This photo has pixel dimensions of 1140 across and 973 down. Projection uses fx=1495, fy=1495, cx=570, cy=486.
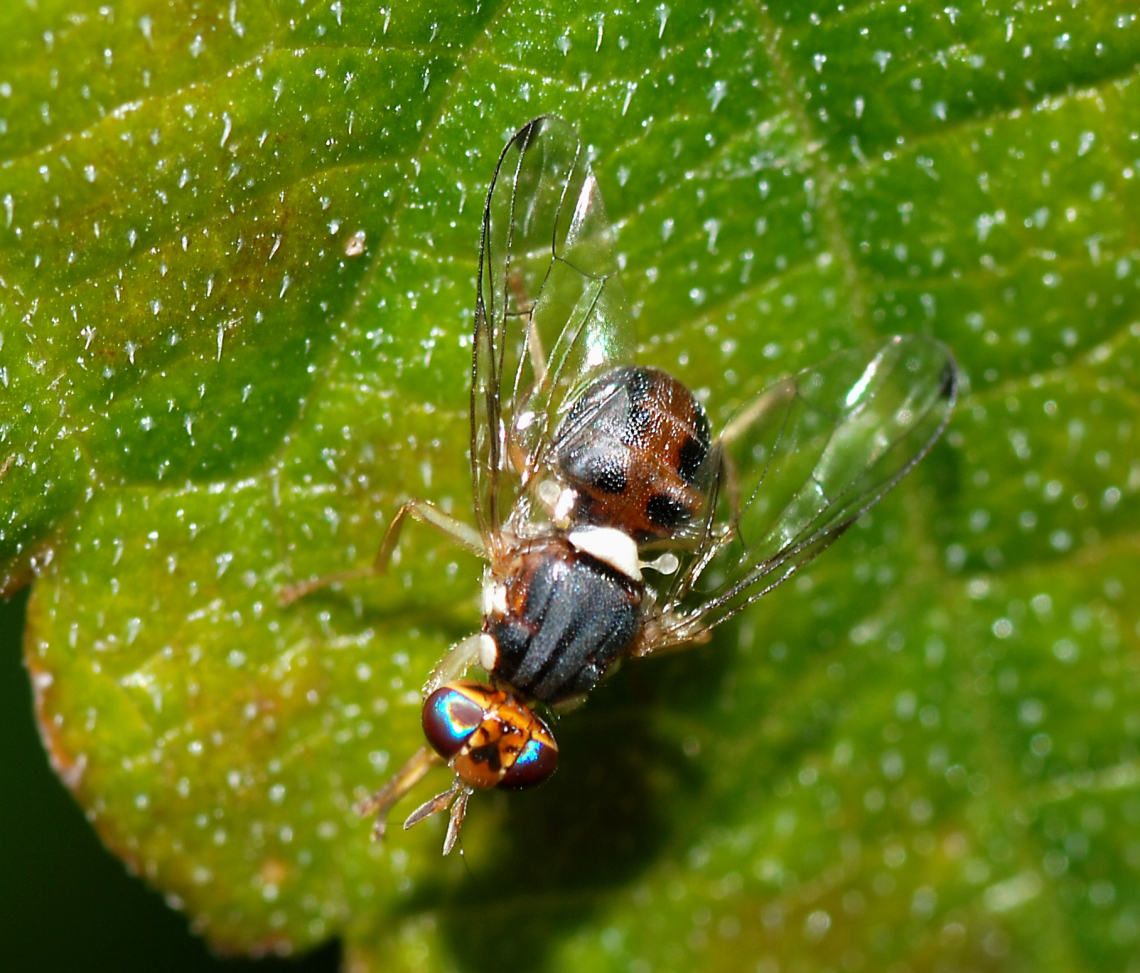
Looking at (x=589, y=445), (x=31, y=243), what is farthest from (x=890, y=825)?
(x=31, y=243)

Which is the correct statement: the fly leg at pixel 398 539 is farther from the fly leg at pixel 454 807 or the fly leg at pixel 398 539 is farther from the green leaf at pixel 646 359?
the fly leg at pixel 454 807

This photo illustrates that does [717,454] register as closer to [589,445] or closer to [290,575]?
[589,445]

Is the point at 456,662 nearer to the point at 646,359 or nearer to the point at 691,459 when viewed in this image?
the point at 691,459

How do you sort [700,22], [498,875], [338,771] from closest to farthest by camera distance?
[700,22]
[338,771]
[498,875]

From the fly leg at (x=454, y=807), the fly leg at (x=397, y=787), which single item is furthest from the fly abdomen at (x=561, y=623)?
the fly leg at (x=397, y=787)

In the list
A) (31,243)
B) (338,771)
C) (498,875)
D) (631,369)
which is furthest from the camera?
A: (498,875)

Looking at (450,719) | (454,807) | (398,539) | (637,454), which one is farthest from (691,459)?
(454,807)

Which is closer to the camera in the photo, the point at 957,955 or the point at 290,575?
the point at 290,575
